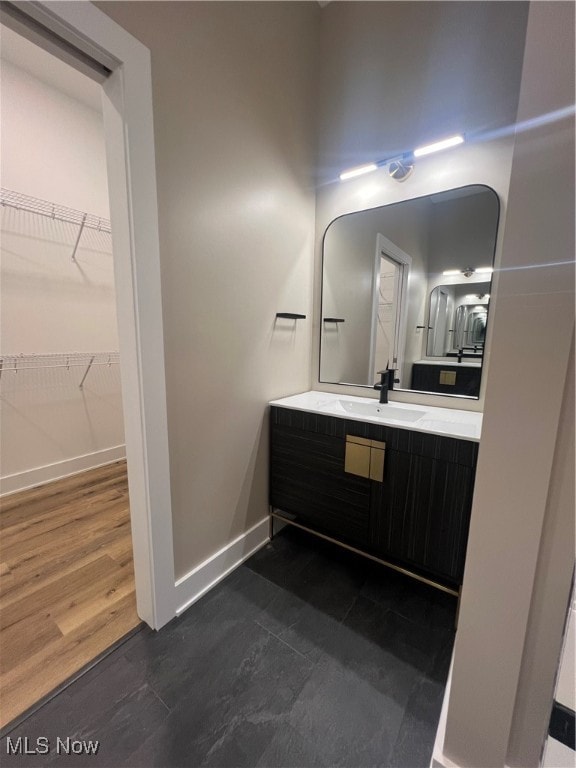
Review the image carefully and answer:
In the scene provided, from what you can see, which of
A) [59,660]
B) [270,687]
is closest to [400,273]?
[270,687]

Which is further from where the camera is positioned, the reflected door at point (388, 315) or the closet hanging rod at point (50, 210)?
the closet hanging rod at point (50, 210)

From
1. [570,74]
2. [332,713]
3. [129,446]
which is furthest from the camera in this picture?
[129,446]

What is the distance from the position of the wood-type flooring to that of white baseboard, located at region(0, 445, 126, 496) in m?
0.07

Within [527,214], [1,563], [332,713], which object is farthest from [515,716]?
[1,563]

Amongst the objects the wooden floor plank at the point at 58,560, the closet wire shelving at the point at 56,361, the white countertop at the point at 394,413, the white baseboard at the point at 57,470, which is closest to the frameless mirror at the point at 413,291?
the white countertop at the point at 394,413

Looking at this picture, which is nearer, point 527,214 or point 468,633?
point 527,214

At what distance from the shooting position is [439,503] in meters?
1.34

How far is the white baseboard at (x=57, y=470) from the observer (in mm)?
2400

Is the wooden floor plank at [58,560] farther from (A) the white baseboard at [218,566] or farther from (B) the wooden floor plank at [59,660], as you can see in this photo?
(A) the white baseboard at [218,566]

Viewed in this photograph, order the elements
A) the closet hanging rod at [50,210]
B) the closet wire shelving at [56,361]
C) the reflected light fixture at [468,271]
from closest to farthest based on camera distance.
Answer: the reflected light fixture at [468,271]
the closet hanging rod at [50,210]
the closet wire shelving at [56,361]

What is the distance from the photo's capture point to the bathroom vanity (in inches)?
51.8

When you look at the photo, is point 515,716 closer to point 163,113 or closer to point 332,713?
point 332,713

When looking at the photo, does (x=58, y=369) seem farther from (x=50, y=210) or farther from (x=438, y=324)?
(x=438, y=324)

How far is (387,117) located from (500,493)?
198 cm
